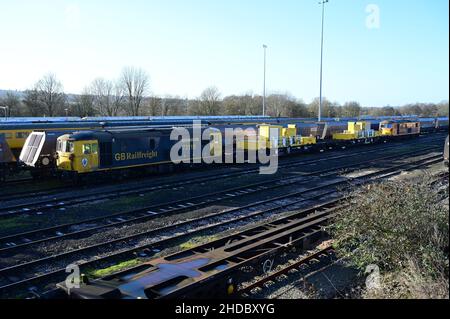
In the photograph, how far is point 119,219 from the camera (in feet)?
50.3

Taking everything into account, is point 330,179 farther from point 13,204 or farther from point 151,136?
point 13,204

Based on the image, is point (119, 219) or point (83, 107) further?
point (83, 107)

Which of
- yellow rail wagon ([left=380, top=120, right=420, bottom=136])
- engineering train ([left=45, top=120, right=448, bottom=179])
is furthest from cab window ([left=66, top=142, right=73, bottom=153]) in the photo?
yellow rail wagon ([left=380, top=120, right=420, bottom=136])

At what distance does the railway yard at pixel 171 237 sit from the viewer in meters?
8.80

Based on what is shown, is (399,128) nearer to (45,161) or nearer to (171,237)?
(45,161)

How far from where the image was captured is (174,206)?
17.5m

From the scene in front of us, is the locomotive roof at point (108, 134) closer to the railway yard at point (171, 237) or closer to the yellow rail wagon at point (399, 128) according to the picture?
the railway yard at point (171, 237)

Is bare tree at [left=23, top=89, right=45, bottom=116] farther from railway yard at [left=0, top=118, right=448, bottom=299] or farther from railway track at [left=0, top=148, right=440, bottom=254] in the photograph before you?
railway track at [left=0, top=148, right=440, bottom=254]

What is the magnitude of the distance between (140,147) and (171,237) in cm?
1230

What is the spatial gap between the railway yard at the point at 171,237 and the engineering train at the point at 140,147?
3.59 feet

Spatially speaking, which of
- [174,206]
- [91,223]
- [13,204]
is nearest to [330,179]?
[174,206]

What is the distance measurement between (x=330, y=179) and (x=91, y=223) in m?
15.0

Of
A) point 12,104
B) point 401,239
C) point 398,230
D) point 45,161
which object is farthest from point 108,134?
point 12,104

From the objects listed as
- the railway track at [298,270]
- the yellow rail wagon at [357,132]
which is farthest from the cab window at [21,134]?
the yellow rail wagon at [357,132]
